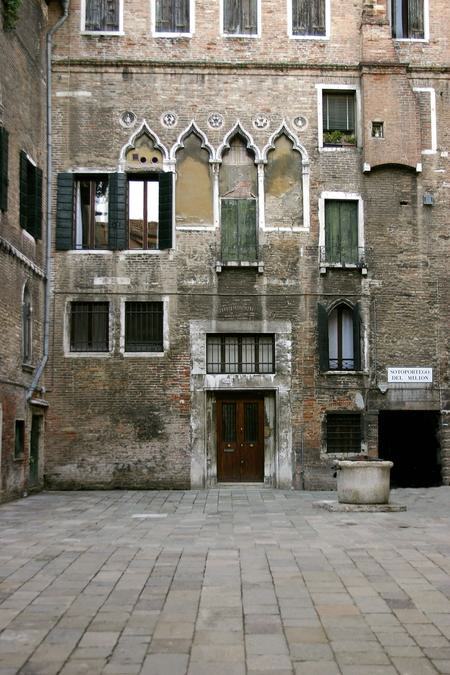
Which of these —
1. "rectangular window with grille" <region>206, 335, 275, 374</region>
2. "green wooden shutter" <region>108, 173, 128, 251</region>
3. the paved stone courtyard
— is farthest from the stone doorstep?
"green wooden shutter" <region>108, 173, 128, 251</region>

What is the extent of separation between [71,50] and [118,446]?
32.4 feet

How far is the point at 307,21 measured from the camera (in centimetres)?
2061

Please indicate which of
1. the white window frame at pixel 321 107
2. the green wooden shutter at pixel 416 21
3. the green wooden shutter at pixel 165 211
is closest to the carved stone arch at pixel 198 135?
the green wooden shutter at pixel 165 211

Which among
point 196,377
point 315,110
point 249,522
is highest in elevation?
point 315,110

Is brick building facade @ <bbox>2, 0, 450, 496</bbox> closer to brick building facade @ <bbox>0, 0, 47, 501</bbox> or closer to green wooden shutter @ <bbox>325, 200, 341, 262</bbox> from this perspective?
green wooden shutter @ <bbox>325, 200, 341, 262</bbox>

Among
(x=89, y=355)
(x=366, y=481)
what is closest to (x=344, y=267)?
(x=89, y=355)

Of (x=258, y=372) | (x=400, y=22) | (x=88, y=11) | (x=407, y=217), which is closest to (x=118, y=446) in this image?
(x=258, y=372)

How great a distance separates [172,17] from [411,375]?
10.8 metres

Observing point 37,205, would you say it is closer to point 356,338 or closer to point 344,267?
point 344,267

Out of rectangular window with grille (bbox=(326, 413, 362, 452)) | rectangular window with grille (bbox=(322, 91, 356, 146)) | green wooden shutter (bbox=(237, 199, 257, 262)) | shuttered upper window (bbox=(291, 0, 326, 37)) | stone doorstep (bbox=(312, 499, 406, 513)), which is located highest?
shuttered upper window (bbox=(291, 0, 326, 37))

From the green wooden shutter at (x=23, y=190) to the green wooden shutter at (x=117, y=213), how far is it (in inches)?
95.1

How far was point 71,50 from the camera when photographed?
20234 mm

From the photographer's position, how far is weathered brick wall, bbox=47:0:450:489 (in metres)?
19.3

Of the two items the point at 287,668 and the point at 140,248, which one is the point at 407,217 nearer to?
the point at 140,248
